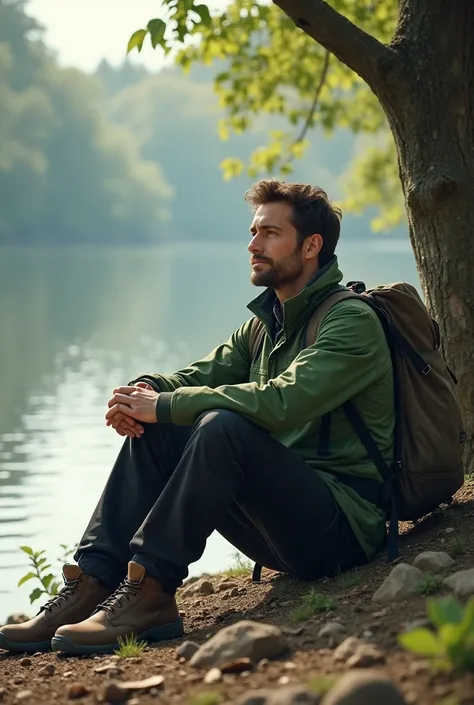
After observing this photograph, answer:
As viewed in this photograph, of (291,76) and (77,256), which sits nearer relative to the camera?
(291,76)

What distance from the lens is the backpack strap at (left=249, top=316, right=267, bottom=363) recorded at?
5.44m

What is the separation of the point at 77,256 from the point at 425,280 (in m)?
80.0

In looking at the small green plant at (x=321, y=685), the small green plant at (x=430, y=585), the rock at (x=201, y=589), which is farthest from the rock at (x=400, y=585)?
the rock at (x=201, y=589)

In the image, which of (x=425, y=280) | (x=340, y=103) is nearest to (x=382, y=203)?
(x=340, y=103)

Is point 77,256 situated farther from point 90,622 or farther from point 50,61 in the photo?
point 90,622

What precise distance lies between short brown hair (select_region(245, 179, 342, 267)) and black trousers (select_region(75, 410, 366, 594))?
1090mm

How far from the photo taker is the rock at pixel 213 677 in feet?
12.0

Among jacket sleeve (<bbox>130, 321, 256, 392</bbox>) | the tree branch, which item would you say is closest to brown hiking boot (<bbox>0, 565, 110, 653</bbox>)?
jacket sleeve (<bbox>130, 321, 256, 392</bbox>)

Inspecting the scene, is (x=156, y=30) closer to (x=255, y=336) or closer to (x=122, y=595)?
(x=255, y=336)

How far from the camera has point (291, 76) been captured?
14000mm

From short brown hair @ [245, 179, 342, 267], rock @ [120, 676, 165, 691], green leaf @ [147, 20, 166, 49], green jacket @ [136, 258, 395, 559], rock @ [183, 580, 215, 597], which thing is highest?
green leaf @ [147, 20, 166, 49]

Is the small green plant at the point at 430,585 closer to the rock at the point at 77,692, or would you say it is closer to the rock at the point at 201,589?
the rock at the point at 77,692

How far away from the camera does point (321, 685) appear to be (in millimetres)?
3133

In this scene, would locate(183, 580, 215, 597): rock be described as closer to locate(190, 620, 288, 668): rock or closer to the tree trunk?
the tree trunk
